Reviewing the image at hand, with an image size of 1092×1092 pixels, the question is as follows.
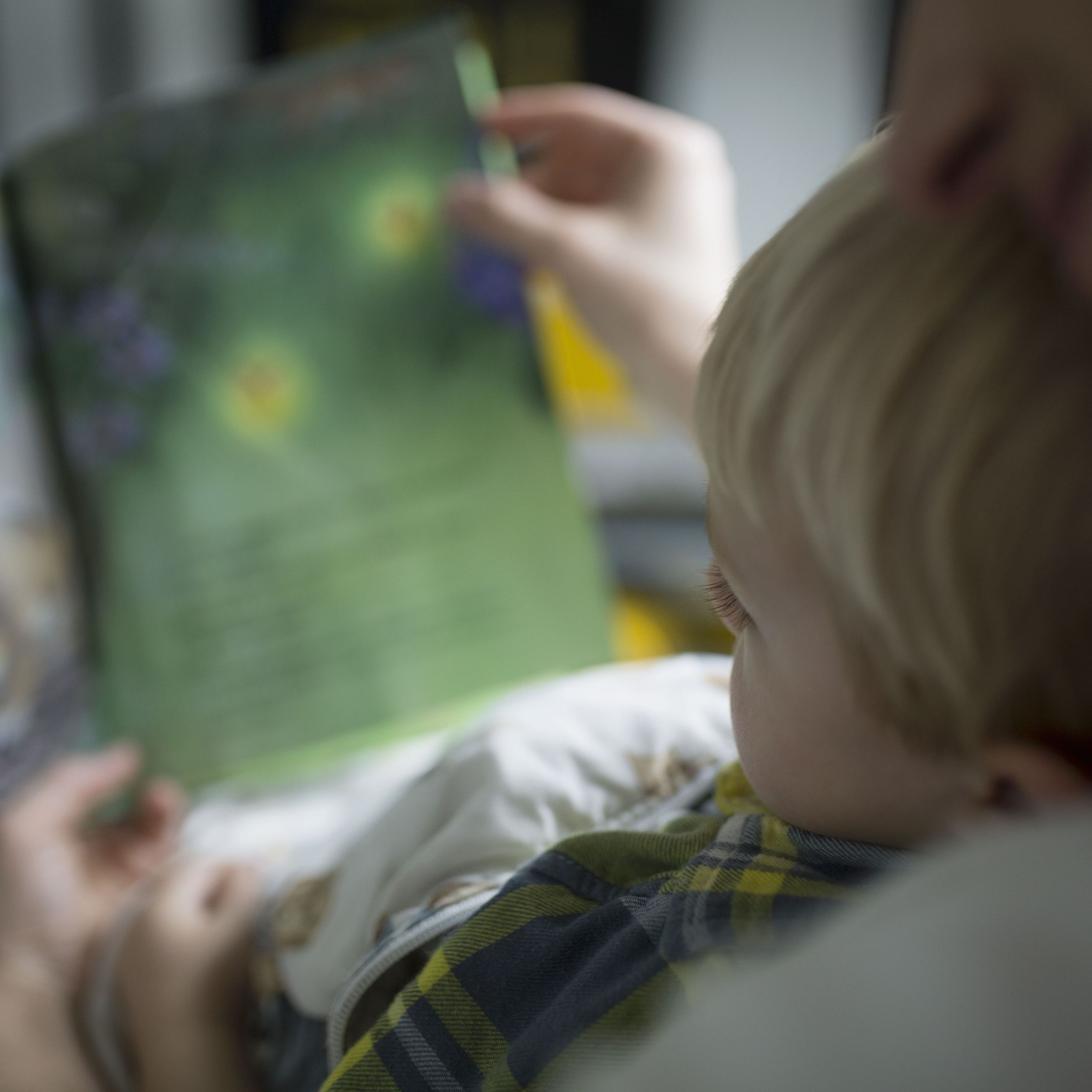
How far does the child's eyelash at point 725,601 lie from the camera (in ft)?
1.19

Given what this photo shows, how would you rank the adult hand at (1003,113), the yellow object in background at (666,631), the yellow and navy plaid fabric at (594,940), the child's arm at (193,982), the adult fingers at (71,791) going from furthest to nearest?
the yellow object in background at (666,631) < the adult fingers at (71,791) < the child's arm at (193,982) < the yellow and navy plaid fabric at (594,940) < the adult hand at (1003,113)

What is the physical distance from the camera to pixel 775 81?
1249mm

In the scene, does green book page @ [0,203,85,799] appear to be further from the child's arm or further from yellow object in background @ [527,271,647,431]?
yellow object in background @ [527,271,647,431]

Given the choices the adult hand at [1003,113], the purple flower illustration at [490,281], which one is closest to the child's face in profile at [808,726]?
the adult hand at [1003,113]

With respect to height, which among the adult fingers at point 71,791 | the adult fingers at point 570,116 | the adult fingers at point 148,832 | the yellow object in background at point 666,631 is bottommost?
the yellow object in background at point 666,631

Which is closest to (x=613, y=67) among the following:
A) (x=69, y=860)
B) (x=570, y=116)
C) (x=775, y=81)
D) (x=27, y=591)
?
(x=775, y=81)

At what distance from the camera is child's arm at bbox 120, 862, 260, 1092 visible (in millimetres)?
502

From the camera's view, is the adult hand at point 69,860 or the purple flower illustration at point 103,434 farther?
the purple flower illustration at point 103,434

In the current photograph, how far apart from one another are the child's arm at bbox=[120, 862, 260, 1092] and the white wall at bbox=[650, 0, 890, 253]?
0.94 m

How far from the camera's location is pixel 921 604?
0.84 ft

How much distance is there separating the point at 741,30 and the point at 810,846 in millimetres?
1138

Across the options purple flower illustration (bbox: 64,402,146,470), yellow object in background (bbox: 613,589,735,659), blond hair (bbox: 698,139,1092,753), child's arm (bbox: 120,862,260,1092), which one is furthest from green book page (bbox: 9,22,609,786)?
blond hair (bbox: 698,139,1092,753)

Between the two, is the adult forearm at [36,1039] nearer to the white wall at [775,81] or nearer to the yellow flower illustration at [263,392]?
the yellow flower illustration at [263,392]

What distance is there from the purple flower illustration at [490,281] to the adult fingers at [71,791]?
0.37 m
